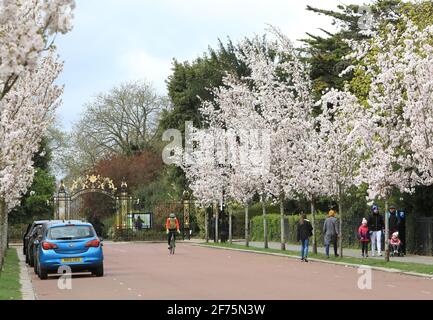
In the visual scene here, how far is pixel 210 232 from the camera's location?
191 feet

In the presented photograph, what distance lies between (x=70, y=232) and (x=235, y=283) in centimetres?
604

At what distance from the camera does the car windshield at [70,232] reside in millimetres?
24812

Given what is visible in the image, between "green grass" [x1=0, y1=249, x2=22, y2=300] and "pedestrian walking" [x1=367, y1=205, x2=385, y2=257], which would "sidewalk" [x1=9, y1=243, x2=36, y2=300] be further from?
"pedestrian walking" [x1=367, y1=205, x2=385, y2=257]

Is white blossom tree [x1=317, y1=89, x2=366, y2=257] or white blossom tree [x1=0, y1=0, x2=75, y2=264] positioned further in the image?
white blossom tree [x1=317, y1=89, x2=366, y2=257]

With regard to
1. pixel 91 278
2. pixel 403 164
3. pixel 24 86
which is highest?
pixel 24 86

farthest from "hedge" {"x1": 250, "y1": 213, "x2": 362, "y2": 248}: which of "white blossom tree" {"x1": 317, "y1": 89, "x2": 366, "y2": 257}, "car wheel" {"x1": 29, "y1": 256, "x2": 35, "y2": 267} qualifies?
"car wheel" {"x1": 29, "y1": 256, "x2": 35, "y2": 267}

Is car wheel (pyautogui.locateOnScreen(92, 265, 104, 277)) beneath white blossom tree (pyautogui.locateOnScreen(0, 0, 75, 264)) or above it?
beneath

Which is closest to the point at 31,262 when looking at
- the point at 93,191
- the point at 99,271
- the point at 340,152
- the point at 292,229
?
the point at 99,271

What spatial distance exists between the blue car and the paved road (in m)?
0.34

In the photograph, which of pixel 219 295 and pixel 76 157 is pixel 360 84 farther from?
pixel 76 157

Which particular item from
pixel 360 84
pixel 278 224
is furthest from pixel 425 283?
pixel 278 224

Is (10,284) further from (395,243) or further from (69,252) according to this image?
(395,243)

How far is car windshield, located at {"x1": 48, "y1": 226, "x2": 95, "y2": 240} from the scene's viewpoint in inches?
977
